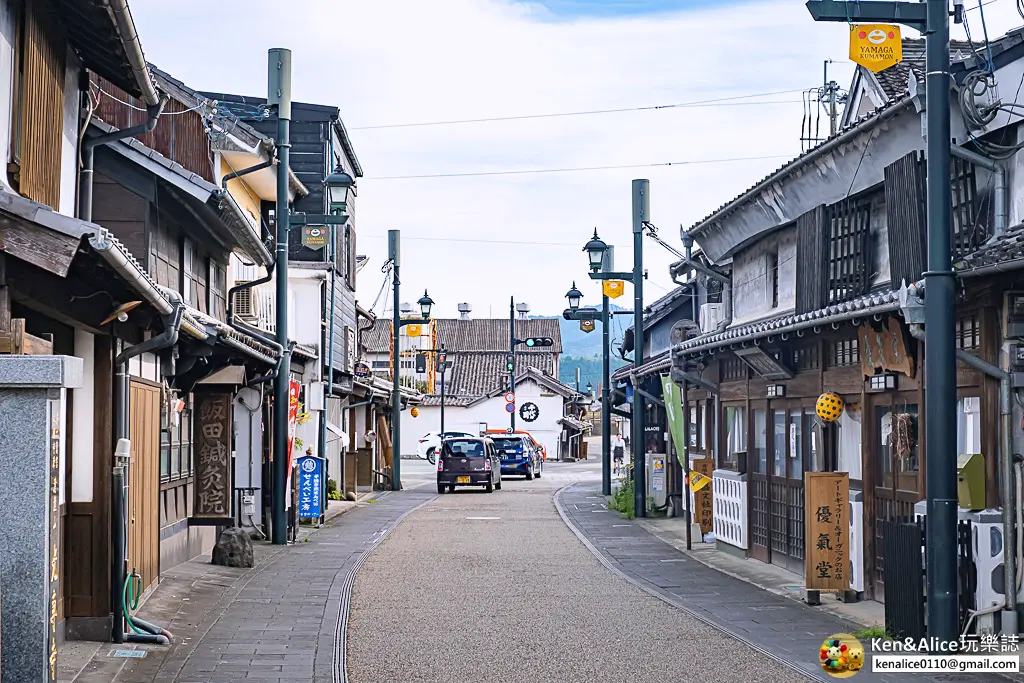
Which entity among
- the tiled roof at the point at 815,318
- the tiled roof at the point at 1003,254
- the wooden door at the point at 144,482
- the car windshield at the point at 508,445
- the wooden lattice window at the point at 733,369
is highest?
the tiled roof at the point at 1003,254

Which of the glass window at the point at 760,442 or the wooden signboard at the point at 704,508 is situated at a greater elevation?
the glass window at the point at 760,442

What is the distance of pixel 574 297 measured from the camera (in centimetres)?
3334

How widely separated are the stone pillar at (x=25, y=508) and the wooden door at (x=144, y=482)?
6.20 metres

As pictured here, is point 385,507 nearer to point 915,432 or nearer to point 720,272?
point 720,272

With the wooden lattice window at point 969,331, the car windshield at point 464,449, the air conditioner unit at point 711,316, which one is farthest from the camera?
the car windshield at point 464,449

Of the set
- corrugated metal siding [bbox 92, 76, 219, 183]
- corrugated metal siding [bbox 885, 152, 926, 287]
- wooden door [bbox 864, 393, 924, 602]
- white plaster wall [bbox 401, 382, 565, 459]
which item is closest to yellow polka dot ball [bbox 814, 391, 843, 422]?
wooden door [bbox 864, 393, 924, 602]

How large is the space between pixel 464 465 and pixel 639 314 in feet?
45.8

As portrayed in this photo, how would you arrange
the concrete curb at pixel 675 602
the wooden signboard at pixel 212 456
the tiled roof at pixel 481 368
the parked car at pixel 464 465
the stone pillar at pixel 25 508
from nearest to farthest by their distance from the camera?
the stone pillar at pixel 25 508 → the concrete curb at pixel 675 602 → the wooden signboard at pixel 212 456 → the parked car at pixel 464 465 → the tiled roof at pixel 481 368

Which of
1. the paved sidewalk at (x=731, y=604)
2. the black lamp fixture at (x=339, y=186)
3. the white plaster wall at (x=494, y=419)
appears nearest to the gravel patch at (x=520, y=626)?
the paved sidewalk at (x=731, y=604)

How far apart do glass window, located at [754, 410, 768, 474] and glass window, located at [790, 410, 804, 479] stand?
1100 millimetres

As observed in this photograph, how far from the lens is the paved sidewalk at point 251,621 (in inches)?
424

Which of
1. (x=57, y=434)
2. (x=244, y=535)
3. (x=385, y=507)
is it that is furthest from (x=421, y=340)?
(x=57, y=434)

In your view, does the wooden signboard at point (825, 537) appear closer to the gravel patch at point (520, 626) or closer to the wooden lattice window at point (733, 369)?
the gravel patch at point (520, 626)

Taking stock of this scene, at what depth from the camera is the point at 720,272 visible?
940 inches
